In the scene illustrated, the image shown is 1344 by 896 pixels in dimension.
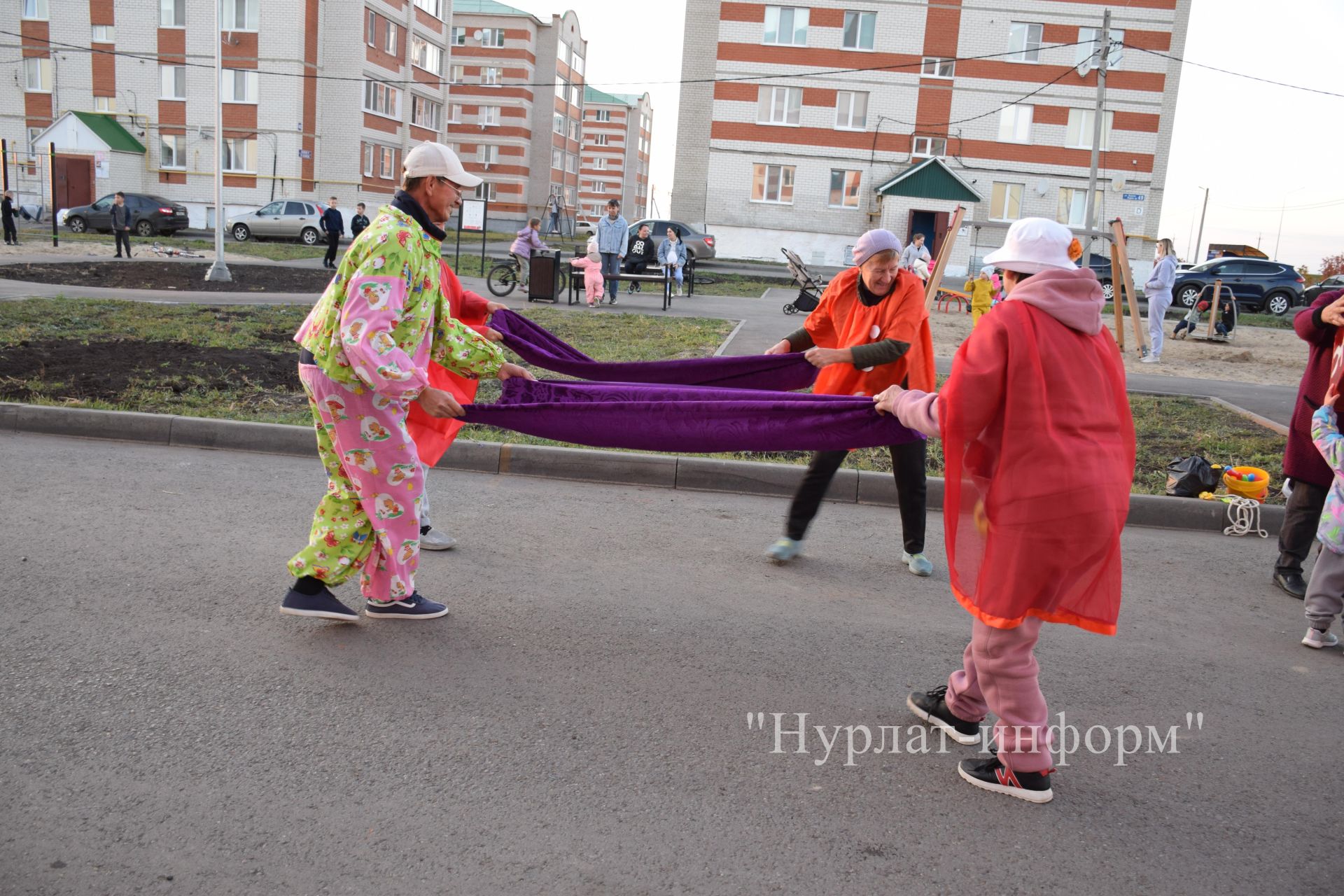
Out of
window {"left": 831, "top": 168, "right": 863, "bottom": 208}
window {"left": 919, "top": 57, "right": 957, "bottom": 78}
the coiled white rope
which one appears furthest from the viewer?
window {"left": 831, "top": 168, "right": 863, "bottom": 208}

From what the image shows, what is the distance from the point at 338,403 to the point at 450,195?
977 mm

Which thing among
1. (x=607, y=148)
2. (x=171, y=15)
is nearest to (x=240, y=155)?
(x=171, y=15)

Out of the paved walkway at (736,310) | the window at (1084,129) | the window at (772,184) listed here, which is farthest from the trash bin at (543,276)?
the window at (1084,129)

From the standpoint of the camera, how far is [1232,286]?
A: 32.3m

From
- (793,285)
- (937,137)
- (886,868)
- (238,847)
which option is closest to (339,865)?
(238,847)

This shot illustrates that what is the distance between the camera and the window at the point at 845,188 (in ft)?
153

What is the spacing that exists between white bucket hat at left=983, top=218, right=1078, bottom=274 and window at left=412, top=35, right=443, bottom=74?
5523 centimetres

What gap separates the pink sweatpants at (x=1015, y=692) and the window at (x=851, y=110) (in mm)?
46016

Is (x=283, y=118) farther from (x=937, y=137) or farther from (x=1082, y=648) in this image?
(x=1082, y=648)

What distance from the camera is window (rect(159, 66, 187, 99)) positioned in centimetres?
→ 4647

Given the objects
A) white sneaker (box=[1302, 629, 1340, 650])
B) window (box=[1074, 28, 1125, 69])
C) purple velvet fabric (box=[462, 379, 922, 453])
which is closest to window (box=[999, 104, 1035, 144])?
window (box=[1074, 28, 1125, 69])

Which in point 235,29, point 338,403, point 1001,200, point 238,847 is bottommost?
point 238,847

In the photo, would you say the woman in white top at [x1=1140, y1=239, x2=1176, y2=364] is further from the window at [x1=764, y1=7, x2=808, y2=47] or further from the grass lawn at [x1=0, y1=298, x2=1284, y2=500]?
the window at [x1=764, y1=7, x2=808, y2=47]

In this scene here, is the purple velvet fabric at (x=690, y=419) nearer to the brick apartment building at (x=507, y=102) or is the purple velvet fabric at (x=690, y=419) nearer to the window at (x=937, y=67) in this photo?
the window at (x=937, y=67)
